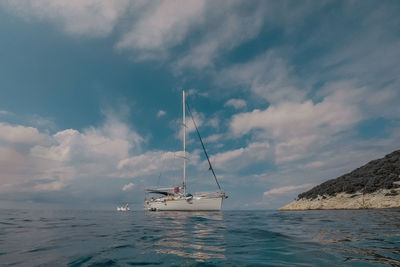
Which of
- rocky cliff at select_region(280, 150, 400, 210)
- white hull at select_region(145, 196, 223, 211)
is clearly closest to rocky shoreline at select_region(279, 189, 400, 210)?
rocky cliff at select_region(280, 150, 400, 210)

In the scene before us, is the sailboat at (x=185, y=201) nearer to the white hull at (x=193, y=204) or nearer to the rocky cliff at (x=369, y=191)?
the white hull at (x=193, y=204)

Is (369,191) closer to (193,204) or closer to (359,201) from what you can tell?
(359,201)

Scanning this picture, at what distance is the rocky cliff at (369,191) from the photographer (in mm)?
31547

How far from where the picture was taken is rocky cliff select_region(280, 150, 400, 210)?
31547mm

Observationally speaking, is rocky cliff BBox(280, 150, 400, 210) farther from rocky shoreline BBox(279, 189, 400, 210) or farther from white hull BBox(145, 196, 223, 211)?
white hull BBox(145, 196, 223, 211)

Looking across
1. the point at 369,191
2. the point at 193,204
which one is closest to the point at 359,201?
the point at 369,191

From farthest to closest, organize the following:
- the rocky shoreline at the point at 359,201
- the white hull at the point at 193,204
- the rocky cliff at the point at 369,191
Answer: the white hull at the point at 193,204 < the rocky cliff at the point at 369,191 < the rocky shoreline at the point at 359,201

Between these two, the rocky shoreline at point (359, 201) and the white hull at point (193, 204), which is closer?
the rocky shoreline at point (359, 201)

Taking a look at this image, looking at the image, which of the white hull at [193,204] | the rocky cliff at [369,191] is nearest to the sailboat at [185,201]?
the white hull at [193,204]

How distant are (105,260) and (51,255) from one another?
1.96 metres

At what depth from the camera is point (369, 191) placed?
116 feet

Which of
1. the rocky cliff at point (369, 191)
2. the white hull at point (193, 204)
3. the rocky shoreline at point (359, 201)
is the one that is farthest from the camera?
the white hull at point (193, 204)

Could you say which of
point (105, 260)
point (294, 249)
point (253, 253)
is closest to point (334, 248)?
point (294, 249)

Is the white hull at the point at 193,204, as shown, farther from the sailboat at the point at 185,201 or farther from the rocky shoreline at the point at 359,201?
the rocky shoreline at the point at 359,201
